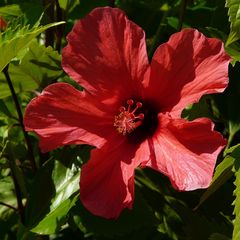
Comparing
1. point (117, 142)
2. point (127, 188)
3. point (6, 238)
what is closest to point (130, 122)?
point (117, 142)

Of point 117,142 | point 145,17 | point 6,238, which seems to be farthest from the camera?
point 145,17

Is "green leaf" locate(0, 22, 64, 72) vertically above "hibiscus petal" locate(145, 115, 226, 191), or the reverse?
"green leaf" locate(0, 22, 64, 72)

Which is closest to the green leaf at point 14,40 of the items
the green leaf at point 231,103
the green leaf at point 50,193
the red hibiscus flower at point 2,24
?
the red hibiscus flower at point 2,24

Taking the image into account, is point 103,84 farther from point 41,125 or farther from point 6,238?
point 6,238

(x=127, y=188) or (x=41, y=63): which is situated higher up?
(x=41, y=63)

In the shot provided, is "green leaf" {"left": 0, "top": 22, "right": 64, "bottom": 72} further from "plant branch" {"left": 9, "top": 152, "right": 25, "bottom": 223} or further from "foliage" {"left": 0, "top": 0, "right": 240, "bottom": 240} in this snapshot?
"plant branch" {"left": 9, "top": 152, "right": 25, "bottom": 223}

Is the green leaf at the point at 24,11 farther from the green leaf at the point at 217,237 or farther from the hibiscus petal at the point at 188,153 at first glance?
the green leaf at the point at 217,237

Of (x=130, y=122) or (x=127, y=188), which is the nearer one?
(x=127, y=188)

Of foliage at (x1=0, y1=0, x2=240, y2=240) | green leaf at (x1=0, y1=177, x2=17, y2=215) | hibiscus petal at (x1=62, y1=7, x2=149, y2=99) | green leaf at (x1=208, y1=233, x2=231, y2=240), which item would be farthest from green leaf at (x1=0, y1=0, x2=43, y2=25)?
green leaf at (x1=208, y1=233, x2=231, y2=240)
